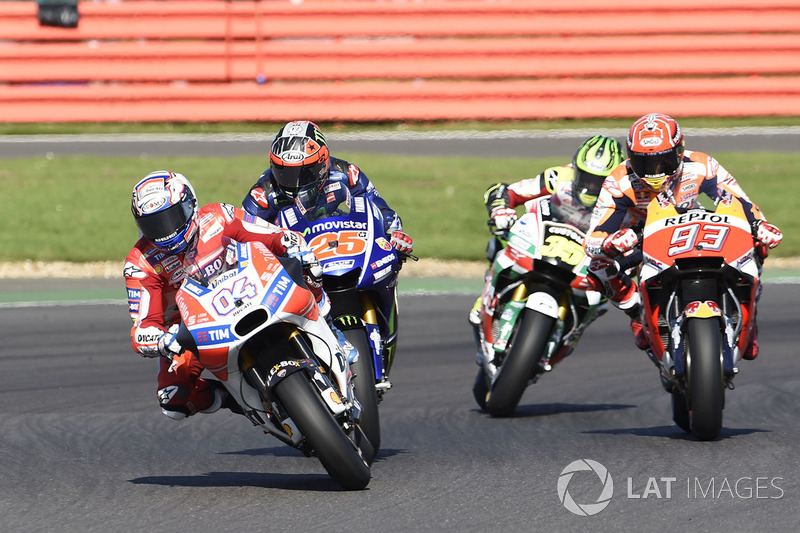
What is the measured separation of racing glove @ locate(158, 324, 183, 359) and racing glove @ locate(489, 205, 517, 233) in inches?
124

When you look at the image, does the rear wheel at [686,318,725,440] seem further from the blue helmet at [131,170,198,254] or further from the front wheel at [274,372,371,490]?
the blue helmet at [131,170,198,254]

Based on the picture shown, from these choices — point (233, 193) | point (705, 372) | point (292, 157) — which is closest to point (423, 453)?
Result: point (705, 372)

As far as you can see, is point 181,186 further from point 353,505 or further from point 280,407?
point 353,505

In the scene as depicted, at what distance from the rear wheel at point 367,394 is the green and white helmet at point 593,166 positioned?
2273 millimetres

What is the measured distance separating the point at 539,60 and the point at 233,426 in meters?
10.7

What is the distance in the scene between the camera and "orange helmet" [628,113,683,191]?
7.07 meters

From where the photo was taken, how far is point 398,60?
1775 centimetres

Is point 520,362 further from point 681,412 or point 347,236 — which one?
point 347,236

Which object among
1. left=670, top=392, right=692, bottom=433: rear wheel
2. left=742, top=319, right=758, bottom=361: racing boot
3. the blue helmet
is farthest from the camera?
left=670, top=392, right=692, bottom=433: rear wheel

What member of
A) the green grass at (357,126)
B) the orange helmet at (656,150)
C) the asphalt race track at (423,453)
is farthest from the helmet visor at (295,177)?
the green grass at (357,126)

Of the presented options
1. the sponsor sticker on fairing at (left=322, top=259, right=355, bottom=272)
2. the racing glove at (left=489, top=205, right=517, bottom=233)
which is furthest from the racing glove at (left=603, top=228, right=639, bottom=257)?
the sponsor sticker on fairing at (left=322, top=259, right=355, bottom=272)

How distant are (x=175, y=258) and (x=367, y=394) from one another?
127 cm

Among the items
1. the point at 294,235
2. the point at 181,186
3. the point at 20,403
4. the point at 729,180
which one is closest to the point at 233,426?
the point at 20,403

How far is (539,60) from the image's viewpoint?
57.4ft
